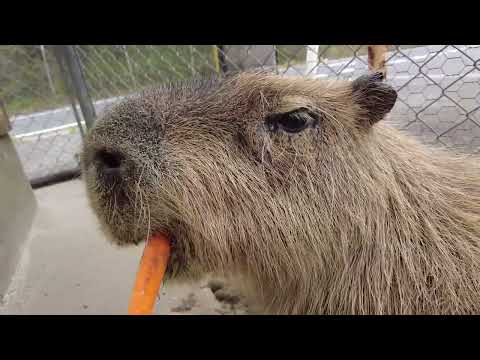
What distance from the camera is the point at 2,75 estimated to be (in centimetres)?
630

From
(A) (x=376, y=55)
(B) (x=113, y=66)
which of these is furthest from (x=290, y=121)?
(B) (x=113, y=66)

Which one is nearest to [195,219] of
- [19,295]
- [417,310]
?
[417,310]

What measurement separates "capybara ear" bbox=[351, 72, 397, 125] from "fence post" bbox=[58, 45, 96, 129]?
3.58 m

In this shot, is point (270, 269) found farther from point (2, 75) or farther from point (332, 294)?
point (2, 75)

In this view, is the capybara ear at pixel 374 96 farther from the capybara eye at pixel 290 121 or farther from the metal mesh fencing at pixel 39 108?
the metal mesh fencing at pixel 39 108

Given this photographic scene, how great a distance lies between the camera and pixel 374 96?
1631 millimetres

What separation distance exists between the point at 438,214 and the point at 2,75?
23.1ft

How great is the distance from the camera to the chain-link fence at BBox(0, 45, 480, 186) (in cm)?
281

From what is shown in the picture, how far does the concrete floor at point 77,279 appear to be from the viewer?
281 cm

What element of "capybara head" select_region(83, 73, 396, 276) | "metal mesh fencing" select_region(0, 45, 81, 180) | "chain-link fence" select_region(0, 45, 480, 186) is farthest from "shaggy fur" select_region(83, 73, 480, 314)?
"metal mesh fencing" select_region(0, 45, 81, 180)

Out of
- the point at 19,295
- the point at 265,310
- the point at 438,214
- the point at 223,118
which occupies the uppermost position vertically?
the point at 223,118

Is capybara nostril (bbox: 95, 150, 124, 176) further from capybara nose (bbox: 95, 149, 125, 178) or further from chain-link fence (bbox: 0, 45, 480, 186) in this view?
chain-link fence (bbox: 0, 45, 480, 186)

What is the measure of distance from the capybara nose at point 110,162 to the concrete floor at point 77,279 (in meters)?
1.30

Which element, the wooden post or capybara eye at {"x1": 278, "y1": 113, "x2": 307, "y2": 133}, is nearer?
capybara eye at {"x1": 278, "y1": 113, "x2": 307, "y2": 133}
